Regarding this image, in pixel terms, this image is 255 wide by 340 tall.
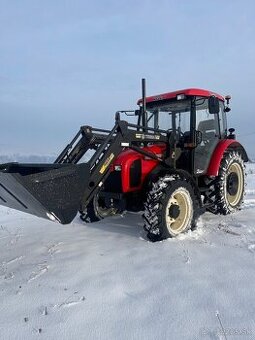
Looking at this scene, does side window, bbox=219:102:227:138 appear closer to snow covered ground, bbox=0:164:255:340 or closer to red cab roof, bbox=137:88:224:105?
red cab roof, bbox=137:88:224:105

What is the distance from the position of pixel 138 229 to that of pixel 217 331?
3455mm

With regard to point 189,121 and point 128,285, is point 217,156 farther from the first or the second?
point 128,285

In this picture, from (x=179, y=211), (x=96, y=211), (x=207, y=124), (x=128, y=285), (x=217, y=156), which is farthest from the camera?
(x=207, y=124)

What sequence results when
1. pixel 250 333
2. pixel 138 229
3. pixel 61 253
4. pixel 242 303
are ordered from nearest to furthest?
pixel 250 333, pixel 242 303, pixel 61 253, pixel 138 229

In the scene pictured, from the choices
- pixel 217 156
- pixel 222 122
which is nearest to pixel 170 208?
pixel 217 156

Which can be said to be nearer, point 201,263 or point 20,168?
point 201,263

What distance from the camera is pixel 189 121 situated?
6668 millimetres

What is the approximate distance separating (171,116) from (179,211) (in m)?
2.05

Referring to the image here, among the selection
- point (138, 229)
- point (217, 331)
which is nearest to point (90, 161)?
point (138, 229)

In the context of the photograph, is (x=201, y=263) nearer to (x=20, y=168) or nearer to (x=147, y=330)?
(x=147, y=330)

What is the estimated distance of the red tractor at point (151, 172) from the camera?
4.51 meters

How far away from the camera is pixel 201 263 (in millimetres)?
4340

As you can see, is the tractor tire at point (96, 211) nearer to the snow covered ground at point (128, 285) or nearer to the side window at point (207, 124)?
the snow covered ground at point (128, 285)

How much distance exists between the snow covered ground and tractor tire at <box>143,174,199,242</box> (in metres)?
0.19
